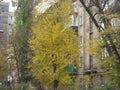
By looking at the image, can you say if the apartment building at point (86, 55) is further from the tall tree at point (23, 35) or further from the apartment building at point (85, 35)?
the tall tree at point (23, 35)

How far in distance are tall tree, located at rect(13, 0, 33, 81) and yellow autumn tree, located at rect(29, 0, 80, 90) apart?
10.5 metres

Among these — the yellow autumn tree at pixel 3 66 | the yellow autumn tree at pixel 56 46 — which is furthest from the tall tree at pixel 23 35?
the yellow autumn tree at pixel 56 46

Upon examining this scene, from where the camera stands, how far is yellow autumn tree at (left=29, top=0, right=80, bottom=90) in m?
31.7

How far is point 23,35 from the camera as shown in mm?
44438

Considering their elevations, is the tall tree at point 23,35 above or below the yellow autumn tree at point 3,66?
above

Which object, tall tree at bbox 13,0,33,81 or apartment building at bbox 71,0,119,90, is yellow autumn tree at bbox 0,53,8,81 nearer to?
tall tree at bbox 13,0,33,81

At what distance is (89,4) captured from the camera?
24594 mm

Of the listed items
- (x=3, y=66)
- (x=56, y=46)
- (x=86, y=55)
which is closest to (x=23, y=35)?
(x=3, y=66)

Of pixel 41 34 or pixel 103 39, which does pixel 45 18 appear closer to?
pixel 41 34

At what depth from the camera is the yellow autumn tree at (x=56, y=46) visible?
31656mm

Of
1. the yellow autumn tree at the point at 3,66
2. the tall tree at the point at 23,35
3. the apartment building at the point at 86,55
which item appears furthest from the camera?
the yellow autumn tree at the point at 3,66

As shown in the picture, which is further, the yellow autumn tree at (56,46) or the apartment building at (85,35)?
the apartment building at (85,35)

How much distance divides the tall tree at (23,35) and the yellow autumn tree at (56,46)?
1052 cm

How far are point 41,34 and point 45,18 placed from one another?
1718 mm
